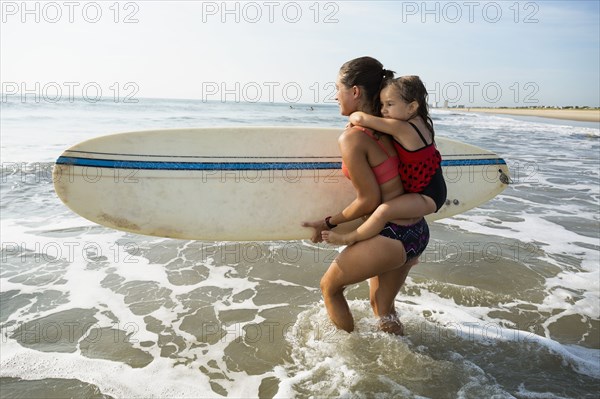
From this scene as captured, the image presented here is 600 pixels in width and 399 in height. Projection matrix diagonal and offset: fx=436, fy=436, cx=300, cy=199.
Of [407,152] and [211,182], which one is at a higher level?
[407,152]

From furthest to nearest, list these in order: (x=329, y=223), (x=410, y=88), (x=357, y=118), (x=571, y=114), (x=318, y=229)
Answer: (x=571, y=114)
(x=318, y=229)
(x=329, y=223)
(x=357, y=118)
(x=410, y=88)

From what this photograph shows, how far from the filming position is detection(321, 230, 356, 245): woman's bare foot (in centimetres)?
232

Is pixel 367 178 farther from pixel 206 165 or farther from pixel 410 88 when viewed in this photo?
pixel 206 165

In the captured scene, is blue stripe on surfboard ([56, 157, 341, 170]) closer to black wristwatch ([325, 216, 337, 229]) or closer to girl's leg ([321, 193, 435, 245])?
black wristwatch ([325, 216, 337, 229])

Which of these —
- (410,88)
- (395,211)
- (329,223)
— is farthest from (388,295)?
(410,88)

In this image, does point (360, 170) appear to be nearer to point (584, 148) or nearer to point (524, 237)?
point (524, 237)

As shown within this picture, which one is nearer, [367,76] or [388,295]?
[367,76]

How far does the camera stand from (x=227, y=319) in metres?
3.05

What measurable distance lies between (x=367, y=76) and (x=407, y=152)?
428 mm

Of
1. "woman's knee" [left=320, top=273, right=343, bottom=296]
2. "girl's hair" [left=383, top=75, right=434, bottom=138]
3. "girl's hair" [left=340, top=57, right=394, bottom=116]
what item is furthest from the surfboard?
"girl's hair" [left=383, top=75, right=434, bottom=138]

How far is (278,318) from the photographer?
3049 mm

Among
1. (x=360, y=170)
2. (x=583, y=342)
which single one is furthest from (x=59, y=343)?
(x=583, y=342)

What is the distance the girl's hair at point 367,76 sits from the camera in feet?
7.08

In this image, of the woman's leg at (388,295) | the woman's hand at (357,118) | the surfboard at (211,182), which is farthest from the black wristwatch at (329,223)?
the woman's hand at (357,118)
